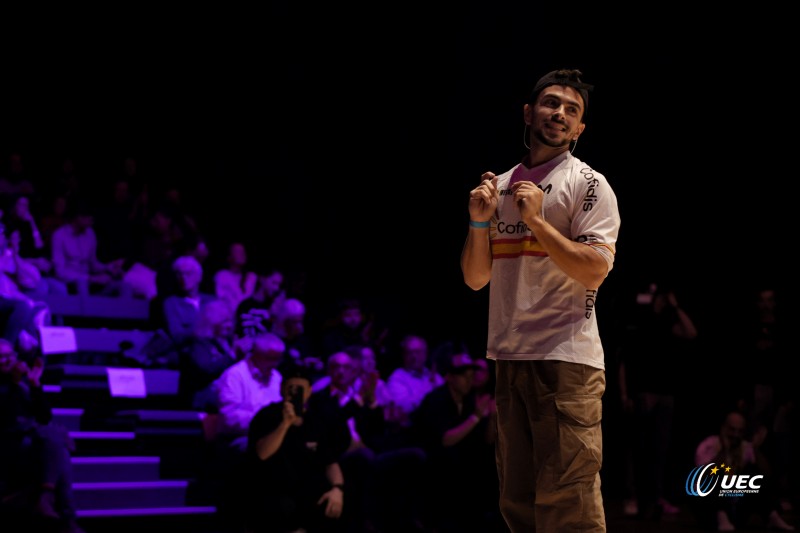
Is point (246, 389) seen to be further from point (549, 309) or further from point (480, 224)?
point (549, 309)

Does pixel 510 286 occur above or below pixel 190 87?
below

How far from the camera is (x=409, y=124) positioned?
467 inches

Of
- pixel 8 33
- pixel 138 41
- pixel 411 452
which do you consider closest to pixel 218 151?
pixel 138 41

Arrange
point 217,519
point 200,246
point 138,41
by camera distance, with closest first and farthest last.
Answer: point 217,519
point 200,246
point 138,41

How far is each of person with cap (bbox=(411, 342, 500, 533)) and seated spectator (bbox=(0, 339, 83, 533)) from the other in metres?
2.34

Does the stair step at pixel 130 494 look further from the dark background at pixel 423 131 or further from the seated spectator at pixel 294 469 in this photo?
the dark background at pixel 423 131

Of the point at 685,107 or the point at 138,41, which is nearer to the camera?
the point at 685,107

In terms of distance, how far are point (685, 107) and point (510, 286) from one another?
25.3 ft

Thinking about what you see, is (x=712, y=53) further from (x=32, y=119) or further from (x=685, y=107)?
(x=32, y=119)

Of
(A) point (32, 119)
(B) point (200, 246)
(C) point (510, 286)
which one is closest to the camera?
(C) point (510, 286)

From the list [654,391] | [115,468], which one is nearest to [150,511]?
[115,468]

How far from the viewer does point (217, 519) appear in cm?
618

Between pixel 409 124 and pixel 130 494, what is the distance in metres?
6.50

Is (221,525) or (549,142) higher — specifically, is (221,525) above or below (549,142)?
below
